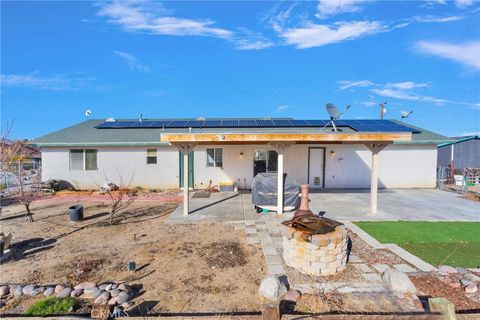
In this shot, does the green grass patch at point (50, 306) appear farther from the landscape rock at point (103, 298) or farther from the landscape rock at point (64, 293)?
the landscape rock at point (103, 298)

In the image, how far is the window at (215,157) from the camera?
12.6 meters

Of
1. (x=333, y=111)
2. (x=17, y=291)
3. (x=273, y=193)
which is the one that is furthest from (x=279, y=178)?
(x=17, y=291)

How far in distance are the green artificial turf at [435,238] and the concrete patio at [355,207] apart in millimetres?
600

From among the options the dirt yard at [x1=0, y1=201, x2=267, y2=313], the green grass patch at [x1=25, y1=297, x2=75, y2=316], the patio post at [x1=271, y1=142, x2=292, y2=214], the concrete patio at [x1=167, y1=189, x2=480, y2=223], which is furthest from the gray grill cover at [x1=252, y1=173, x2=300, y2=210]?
the green grass patch at [x1=25, y1=297, x2=75, y2=316]

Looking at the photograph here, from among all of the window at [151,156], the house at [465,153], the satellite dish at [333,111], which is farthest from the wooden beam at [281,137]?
the house at [465,153]

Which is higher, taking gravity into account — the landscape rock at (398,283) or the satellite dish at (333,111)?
the satellite dish at (333,111)

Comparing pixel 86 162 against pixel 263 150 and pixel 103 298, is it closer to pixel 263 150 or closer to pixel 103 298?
pixel 263 150

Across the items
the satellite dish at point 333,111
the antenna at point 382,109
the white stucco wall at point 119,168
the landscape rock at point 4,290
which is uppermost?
the antenna at point 382,109

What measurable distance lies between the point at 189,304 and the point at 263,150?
974 cm

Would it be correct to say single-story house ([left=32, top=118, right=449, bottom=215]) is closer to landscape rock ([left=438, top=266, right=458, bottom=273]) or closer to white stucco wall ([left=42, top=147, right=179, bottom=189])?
white stucco wall ([left=42, top=147, right=179, bottom=189])

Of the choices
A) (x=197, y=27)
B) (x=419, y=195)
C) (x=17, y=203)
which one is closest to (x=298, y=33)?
(x=197, y=27)

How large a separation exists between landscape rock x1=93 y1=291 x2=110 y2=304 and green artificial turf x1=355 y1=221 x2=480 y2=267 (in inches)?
236

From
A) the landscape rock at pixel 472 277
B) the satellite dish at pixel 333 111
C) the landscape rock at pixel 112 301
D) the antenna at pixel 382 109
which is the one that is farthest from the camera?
the antenna at pixel 382 109

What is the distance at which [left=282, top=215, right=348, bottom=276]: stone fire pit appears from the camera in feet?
13.8
